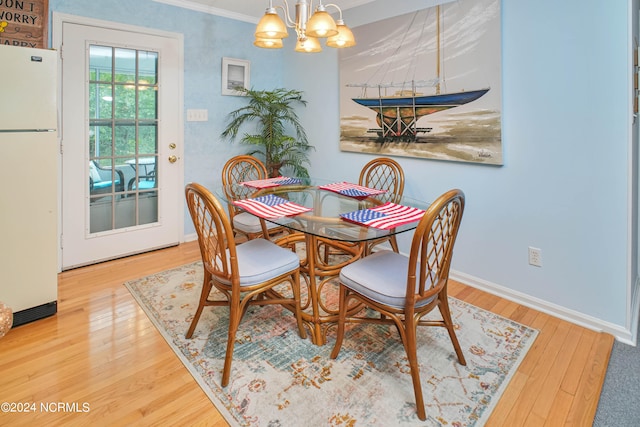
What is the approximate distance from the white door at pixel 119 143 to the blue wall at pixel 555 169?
0.28m

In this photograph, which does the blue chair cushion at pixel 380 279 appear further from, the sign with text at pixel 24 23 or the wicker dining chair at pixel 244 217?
the sign with text at pixel 24 23

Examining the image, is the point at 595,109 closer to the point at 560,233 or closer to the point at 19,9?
the point at 560,233

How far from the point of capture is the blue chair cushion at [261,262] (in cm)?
178

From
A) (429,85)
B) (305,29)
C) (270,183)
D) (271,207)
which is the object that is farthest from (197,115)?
(429,85)

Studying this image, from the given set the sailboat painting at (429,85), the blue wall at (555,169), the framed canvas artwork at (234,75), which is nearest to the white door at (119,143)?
the blue wall at (555,169)

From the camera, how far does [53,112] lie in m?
2.17

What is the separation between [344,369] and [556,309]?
1476mm

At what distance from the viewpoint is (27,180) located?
212 cm

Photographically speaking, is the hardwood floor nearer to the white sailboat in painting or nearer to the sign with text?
the white sailboat in painting

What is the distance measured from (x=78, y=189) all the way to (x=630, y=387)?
376 cm

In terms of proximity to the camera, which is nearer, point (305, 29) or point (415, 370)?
point (415, 370)

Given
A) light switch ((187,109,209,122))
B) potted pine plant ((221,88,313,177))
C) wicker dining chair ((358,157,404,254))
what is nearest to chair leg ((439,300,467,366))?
wicker dining chair ((358,157,404,254))

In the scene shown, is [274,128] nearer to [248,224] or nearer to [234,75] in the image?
[234,75]

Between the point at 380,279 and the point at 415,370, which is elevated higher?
the point at 380,279
